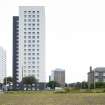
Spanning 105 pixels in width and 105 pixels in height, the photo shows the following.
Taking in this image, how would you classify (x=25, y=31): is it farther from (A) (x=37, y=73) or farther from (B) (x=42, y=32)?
(A) (x=37, y=73)

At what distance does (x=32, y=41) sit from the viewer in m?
151

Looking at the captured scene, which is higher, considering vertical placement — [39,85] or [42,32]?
[42,32]

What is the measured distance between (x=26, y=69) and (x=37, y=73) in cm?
508

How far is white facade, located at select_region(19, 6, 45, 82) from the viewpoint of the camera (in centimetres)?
14862

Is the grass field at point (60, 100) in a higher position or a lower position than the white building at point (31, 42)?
lower

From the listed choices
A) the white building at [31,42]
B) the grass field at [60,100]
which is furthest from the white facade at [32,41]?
the grass field at [60,100]

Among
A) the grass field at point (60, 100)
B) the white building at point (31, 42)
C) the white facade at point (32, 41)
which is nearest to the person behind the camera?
the grass field at point (60, 100)

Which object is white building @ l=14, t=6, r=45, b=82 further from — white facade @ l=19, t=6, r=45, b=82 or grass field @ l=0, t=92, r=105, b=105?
grass field @ l=0, t=92, r=105, b=105

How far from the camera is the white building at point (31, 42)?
5846 inches

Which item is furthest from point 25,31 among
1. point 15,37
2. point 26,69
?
point 26,69

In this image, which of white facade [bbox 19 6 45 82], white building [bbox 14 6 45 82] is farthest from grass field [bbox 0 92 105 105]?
white facade [bbox 19 6 45 82]

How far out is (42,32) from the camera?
150000mm

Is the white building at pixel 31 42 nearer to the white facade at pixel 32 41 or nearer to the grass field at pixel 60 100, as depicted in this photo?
the white facade at pixel 32 41

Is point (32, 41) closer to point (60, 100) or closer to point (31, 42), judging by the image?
point (31, 42)
